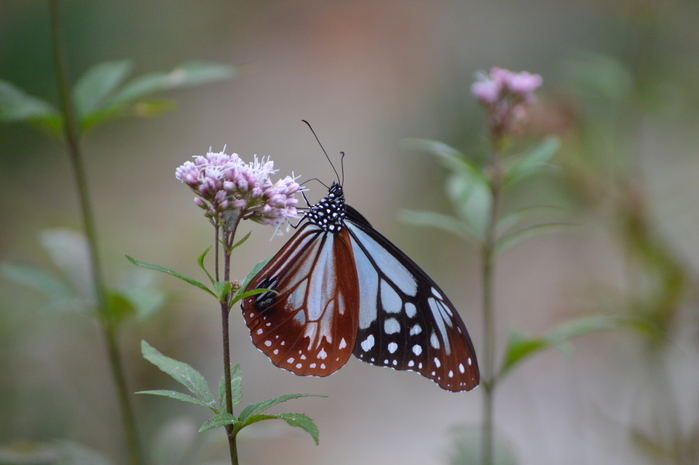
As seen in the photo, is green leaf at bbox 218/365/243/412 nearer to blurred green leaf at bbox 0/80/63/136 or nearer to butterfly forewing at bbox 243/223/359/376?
butterfly forewing at bbox 243/223/359/376

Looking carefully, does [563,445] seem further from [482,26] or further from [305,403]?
[482,26]

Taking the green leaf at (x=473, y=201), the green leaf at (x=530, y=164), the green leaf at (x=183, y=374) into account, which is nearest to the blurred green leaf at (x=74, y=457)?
the green leaf at (x=183, y=374)

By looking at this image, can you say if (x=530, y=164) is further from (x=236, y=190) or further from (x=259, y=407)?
(x=259, y=407)

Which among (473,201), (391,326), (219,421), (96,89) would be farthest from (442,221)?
(96,89)

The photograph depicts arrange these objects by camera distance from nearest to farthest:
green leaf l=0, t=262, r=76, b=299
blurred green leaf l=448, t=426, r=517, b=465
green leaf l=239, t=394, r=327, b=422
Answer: green leaf l=239, t=394, r=327, b=422 → green leaf l=0, t=262, r=76, b=299 → blurred green leaf l=448, t=426, r=517, b=465

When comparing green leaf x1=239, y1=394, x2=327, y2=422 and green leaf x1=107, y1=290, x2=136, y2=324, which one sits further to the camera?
green leaf x1=107, y1=290, x2=136, y2=324

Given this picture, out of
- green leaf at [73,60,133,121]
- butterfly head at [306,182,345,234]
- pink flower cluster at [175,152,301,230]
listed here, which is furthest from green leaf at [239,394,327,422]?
green leaf at [73,60,133,121]
